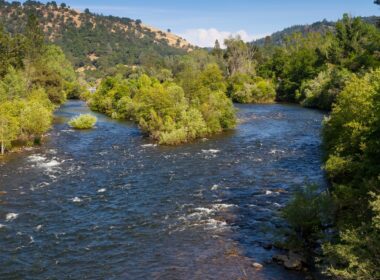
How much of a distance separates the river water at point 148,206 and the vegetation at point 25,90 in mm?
3182

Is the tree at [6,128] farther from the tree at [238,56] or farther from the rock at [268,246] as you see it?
the tree at [238,56]

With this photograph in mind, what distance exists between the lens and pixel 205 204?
35375 millimetres

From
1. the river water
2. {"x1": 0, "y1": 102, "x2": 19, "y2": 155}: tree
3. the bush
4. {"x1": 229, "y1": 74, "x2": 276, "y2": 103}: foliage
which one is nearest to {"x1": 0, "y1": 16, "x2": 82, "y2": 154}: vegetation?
{"x1": 0, "y1": 102, "x2": 19, "y2": 155}: tree

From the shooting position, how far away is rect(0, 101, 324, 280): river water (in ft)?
85.1

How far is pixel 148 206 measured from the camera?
35.4 meters

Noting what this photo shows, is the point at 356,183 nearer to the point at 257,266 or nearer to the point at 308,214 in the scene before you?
the point at 308,214

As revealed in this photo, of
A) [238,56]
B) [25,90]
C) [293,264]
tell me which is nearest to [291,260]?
[293,264]

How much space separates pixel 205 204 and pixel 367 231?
17204mm

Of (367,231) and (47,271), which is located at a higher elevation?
(367,231)

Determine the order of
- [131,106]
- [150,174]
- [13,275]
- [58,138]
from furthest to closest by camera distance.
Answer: [131,106] → [58,138] → [150,174] → [13,275]

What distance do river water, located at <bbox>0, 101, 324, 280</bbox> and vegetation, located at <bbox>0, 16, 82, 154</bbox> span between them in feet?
10.4

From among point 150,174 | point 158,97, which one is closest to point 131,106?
point 158,97

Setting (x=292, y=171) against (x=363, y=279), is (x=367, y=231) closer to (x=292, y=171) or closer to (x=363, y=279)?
(x=363, y=279)

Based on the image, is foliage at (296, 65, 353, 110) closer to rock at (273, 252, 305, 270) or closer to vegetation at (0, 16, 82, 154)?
vegetation at (0, 16, 82, 154)
